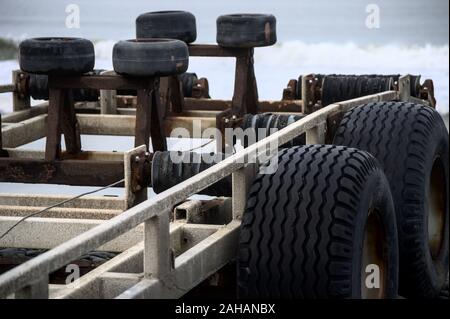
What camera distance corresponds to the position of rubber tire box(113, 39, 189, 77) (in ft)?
23.1

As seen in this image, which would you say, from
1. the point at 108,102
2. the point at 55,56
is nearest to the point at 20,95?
the point at 108,102

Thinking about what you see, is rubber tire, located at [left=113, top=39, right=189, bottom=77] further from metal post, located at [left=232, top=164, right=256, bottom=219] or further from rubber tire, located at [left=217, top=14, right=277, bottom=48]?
metal post, located at [left=232, top=164, right=256, bottom=219]

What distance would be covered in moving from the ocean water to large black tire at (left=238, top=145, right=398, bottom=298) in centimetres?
1484

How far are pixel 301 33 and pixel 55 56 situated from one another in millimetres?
21068

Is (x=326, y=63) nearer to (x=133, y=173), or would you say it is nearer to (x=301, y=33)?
(x=301, y=33)

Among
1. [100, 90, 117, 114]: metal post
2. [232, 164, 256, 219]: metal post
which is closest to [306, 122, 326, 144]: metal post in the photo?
[232, 164, 256, 219]: metal post

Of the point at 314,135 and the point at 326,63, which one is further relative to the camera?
the point at 326,63

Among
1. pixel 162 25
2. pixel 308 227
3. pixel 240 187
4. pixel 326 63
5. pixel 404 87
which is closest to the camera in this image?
pixel 308 227

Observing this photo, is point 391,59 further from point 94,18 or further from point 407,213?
point 407,213

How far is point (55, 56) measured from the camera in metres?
7.16

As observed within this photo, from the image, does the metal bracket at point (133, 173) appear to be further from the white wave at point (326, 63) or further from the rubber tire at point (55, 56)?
the white wave at point (326, 63)

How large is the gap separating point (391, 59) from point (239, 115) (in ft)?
56.7

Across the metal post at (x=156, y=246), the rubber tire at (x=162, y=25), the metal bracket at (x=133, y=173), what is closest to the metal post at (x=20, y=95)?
the rubber tire at (x=162, y=25)
